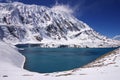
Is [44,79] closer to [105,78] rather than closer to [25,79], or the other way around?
[25,79]

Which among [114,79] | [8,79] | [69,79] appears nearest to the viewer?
[114,79]

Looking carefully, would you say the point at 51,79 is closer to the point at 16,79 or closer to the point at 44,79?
the point at 44,79

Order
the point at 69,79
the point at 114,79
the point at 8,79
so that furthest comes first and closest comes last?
the point at 8,79
the point at 69,79
the point at 114,79

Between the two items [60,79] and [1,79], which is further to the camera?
[1,79]

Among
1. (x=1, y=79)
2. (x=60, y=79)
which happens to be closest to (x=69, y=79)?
(x=60, y=79)

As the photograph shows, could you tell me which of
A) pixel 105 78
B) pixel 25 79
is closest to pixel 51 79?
pixel 25 79

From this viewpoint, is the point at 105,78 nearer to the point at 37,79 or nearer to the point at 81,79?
the point at 81,79

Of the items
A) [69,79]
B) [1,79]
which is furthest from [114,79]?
[1,79]

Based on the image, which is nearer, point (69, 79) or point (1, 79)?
point (69, 79)
